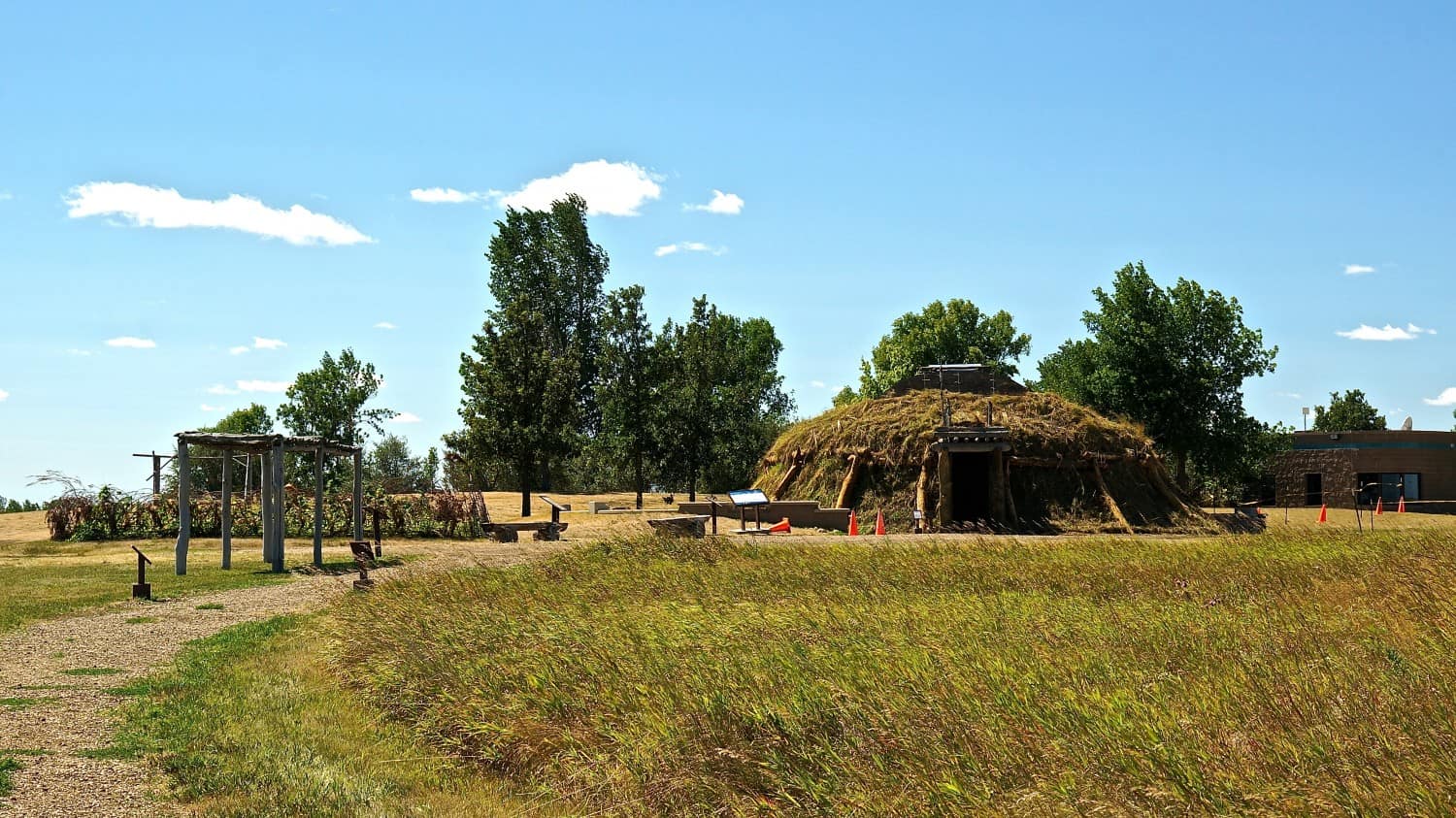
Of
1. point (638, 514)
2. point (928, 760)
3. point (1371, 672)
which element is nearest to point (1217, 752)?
point (928, 760)

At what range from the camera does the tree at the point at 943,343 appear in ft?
241

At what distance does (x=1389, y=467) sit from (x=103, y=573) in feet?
180

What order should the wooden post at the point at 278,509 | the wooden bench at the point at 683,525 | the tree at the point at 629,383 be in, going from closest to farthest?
the wooden post at the point at 278,509 → the wooden bench at the point at 683,525 → the tree at the point at 629,383

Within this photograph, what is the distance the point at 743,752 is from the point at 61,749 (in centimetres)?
500

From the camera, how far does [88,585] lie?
19.3m

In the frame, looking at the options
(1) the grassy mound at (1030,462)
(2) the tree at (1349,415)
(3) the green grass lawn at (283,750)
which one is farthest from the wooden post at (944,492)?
(2) the tree at (1349,415)

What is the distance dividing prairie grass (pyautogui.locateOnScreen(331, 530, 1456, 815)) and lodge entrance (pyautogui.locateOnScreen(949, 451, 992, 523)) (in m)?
20.6

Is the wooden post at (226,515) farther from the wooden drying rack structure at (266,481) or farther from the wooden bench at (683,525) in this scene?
the wooden bench at (683,525)

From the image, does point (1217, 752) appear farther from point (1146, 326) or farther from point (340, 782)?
point (1146, 326)

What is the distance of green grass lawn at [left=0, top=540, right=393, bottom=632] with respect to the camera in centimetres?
1702

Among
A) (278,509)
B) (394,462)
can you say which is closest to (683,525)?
(278,509)

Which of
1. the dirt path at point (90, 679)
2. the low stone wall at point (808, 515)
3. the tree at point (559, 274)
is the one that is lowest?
the dirt path at point (90, 679)

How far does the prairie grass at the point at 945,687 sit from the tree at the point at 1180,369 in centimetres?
3279

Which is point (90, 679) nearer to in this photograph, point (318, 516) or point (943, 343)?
point (318, 516)
